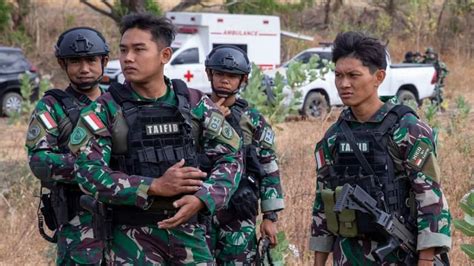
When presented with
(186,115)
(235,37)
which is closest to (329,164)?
(186,115)

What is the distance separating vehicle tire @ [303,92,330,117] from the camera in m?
18.0

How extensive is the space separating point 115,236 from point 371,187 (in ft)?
3.60

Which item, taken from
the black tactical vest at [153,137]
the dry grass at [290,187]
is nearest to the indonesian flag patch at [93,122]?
the black tactical vest at [153,137]

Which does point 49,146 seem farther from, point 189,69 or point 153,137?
point 189,69

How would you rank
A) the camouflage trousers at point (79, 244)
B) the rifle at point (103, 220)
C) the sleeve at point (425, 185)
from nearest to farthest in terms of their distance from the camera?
the rifle at point (103, 220) → the sleeve at point (425, 185) → the camouflage trousers at point (79, 244)

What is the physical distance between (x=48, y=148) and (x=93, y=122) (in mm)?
864

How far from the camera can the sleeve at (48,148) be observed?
4.23 meters

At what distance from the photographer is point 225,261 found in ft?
16.1

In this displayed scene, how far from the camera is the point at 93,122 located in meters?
3.54

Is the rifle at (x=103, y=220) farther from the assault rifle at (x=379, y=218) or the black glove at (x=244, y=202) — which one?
the black glove at (x=244, y=202)

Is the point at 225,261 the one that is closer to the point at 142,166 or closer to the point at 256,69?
the point at 142,166

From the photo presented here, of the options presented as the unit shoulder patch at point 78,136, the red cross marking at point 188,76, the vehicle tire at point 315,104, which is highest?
the unit shoulder patch at point 78,136

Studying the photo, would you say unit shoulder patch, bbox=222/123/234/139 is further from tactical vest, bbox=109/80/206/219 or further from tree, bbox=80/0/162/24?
tree, bbox=80/0/162/24

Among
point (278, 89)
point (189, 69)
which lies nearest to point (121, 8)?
point (189, 69)
